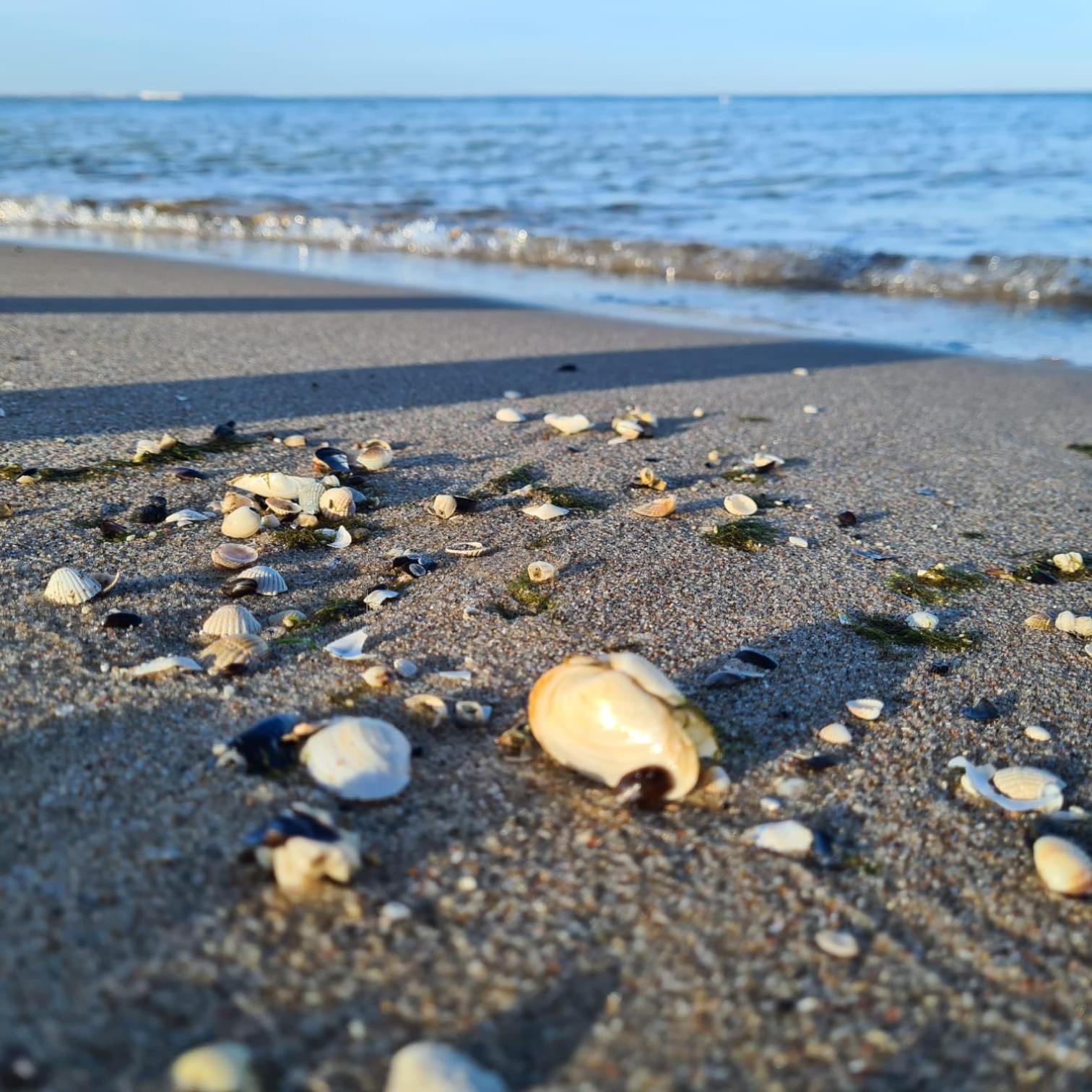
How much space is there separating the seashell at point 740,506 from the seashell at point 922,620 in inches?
30.0

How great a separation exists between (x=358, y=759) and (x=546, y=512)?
148 cm

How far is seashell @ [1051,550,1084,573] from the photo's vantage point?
2971 millimetres

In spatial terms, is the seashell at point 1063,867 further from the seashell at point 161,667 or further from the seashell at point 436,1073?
the seashell at point 161,667

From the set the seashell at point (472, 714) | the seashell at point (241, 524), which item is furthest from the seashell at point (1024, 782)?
the seashell at point (241, 524)

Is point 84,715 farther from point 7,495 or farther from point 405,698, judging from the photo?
point 7,495

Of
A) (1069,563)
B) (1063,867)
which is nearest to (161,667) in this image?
(1063,867)

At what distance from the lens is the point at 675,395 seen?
5.02 metres

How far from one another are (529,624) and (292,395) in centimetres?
253

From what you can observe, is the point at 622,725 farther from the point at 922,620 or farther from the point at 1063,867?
the point at 922,620

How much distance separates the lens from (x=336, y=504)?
9.86ft

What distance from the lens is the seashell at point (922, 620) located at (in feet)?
8.32

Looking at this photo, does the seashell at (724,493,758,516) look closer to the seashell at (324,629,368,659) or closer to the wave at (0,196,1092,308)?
the seashell at (324,629,368,659)

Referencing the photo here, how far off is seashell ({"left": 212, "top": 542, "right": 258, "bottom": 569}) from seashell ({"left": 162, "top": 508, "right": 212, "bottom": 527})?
Answer: 0.27m

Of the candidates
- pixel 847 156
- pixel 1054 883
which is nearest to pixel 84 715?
pixel 1054 883
